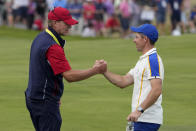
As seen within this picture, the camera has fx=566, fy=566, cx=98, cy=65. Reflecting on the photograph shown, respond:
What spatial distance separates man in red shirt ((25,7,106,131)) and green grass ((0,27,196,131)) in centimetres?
346

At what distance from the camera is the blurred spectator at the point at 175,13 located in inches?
1069

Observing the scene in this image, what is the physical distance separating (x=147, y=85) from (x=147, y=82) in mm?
37

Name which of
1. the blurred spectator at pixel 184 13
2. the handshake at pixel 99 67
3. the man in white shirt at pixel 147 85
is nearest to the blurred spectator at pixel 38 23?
the blurred spectator at pixel 184 13

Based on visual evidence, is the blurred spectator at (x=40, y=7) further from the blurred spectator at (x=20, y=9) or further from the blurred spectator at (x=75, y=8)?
the blurred spectator at (x=75, y=8)

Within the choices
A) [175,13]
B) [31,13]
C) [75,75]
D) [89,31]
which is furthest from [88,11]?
[75,75]

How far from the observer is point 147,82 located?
688cm

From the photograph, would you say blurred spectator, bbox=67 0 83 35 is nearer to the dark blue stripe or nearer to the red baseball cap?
the red baseball cap

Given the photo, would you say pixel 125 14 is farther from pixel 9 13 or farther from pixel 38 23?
pixel 9 13

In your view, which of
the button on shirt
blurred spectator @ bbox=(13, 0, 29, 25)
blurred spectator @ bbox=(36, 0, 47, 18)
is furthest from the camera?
blurred spectator @ bbox=(13, 0, 29, 25)

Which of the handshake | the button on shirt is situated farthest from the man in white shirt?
the handshake

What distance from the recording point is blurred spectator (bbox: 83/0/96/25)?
28531mm

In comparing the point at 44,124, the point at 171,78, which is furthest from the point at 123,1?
the point at 44,124

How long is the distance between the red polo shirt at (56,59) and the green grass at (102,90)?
383 centimetres

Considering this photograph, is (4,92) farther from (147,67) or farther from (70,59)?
(147,67)
